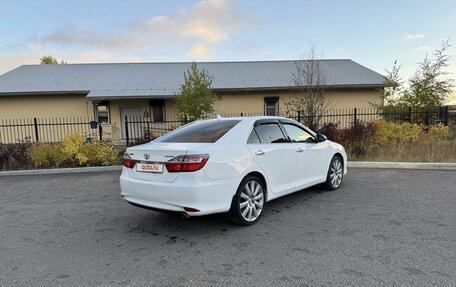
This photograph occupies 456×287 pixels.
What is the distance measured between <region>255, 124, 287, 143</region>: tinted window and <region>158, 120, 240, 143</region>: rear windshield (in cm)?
40

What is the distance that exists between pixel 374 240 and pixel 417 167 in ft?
18.9

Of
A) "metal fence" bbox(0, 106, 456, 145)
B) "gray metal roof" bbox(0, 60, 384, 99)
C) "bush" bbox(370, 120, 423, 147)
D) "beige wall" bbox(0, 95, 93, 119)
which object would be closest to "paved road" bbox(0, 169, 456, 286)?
"bush" bbox(370, 120, 423, 147)

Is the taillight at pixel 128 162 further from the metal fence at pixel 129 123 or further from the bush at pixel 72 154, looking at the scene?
the metal fence at pixel 129 123

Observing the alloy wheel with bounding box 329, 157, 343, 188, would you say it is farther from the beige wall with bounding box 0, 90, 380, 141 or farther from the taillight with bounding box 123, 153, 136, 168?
the beige wall with bounding box 0, 90, 380, 141

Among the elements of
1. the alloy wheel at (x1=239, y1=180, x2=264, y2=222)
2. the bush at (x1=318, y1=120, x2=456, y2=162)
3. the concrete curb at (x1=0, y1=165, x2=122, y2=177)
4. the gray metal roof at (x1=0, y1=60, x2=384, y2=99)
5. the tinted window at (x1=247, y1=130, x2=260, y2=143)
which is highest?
the gray metal roof at (x1=0, y1=60, x2=384, y2=99)

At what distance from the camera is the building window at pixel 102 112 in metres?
17.0

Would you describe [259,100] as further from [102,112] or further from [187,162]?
[187,162]

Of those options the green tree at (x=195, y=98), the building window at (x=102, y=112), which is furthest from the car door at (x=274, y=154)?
the building window at (x=102, y=112)

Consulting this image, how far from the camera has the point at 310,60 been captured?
566 inches

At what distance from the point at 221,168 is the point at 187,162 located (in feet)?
1.47

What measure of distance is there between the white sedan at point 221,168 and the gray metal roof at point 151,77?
11949mm

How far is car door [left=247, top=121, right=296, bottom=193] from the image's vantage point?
436cm

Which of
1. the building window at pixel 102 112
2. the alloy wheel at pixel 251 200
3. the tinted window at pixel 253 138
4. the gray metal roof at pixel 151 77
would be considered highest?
the gray metal roof at pixel 151 77

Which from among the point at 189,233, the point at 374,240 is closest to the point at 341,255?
the point at 374,240
